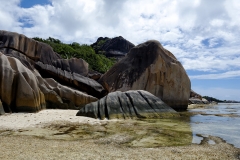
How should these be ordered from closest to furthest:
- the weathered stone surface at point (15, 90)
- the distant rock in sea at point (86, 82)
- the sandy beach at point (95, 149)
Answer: the sandy beach at point (95, 149)
the weathered stone surface at point (15, 90)
the distant rock in sea at point (86, 82)

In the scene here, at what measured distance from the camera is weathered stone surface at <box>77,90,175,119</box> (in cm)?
1397

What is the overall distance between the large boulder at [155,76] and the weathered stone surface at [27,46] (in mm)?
6802

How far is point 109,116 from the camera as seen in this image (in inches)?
544

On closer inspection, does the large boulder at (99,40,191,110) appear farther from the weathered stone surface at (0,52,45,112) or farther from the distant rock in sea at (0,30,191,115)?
the weathered stone surface at (0,52,45,112)

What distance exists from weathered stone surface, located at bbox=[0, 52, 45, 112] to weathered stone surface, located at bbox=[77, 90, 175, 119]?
3.01 meters

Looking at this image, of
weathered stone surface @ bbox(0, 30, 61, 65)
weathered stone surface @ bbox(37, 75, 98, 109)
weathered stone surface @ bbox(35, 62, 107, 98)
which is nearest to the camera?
weathered stone surface @ bbox(37, 75, 98, 109)

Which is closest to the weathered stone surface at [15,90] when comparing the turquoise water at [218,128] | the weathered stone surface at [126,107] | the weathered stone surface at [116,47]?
the weathered stone surface at [126,107]

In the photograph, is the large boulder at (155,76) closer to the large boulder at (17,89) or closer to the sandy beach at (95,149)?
the large boulder at (17,89)

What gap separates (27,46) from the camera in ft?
70.8

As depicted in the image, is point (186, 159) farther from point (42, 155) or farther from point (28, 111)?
point (28, 111)

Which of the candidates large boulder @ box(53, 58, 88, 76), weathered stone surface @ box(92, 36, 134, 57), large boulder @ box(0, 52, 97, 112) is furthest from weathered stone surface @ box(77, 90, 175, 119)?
weathered stone surface @ box(92, 36, 134, 57)

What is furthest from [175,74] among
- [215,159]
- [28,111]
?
[215,159]

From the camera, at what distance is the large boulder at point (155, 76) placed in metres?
23.9

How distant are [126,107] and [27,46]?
1224 centimetres
